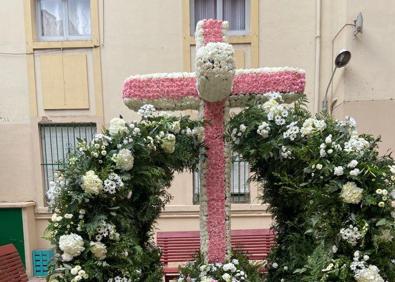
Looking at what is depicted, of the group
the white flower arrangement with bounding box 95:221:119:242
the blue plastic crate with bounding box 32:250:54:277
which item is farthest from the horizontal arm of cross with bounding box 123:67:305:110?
the blue plastic crate with bounding box 32:250:54:277

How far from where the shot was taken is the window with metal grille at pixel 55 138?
432 centimetres

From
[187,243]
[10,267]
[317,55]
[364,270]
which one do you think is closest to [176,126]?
[364,270]

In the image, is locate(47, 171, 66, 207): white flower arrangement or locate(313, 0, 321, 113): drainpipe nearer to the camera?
locate(47, 171, 66, 207): white flower arrangement

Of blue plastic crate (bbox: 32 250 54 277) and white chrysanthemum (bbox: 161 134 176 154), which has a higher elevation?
white chrysanthemum (bbox: 161 134 176 154)

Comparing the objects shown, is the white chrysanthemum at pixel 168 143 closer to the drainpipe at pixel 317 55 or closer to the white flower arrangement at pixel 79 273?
the white flower arrangement at pixel 79 273

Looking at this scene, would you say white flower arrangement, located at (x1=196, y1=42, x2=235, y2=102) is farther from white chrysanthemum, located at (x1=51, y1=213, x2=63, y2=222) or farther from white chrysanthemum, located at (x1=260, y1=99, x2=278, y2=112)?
white chrysanthemum, located at (x1=51, y1=213, x2=63, y2=222)

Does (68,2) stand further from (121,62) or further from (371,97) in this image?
(371,97)

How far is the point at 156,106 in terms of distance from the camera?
6.49ft

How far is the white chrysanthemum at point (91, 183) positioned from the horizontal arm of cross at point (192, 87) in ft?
2.00

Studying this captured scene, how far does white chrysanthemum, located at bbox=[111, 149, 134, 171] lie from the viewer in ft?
5.16

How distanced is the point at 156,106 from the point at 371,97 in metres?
2.86

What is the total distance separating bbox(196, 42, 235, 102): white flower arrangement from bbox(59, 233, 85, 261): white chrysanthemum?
0.95 meters

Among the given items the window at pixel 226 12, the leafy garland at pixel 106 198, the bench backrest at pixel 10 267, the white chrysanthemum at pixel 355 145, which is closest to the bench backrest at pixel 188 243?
the bench backrest at pixel 10 267

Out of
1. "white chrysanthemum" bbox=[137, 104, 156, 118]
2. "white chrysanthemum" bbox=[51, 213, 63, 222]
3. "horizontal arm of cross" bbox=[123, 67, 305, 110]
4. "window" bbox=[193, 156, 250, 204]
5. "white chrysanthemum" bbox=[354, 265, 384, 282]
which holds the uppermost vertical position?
"horizontal arm of cross" bbox=[123, 67, 305, 110]
